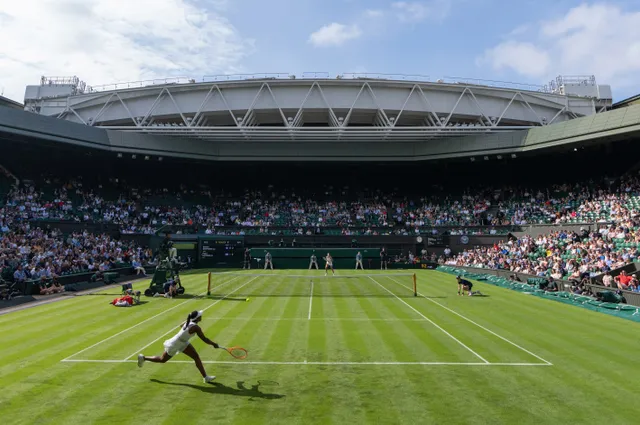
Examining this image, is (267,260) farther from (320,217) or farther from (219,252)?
(320,217)

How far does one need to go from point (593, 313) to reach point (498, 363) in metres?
10.5

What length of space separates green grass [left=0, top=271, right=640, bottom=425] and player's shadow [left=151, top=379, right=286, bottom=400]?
0.16 feet

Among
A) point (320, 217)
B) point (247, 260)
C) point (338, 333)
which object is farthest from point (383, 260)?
point (338, 333)

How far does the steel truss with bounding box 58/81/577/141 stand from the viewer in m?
40.1

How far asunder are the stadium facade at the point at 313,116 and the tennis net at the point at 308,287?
53.8ft

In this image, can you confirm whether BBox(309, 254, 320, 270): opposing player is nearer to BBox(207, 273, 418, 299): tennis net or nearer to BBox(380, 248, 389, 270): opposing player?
BBox(380, 248, 389, 270): opposing player

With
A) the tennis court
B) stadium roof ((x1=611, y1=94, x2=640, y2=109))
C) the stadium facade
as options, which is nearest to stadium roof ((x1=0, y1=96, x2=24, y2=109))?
the stadium facade

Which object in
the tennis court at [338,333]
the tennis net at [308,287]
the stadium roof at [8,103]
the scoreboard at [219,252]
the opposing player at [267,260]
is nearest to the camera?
the tennis court at [338,333]

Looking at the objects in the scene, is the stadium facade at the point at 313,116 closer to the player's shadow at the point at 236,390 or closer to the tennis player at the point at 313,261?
the tennis player at the point at 313,261

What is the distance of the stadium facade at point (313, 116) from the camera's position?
41062mm

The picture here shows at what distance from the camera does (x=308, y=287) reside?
1019 inches

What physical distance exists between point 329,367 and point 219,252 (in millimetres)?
33288

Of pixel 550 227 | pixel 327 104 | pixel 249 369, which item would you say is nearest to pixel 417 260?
pixel 550 227

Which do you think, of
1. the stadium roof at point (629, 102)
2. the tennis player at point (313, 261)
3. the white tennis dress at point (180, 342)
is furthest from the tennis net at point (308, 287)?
the stadium roof at point (629, 102)
